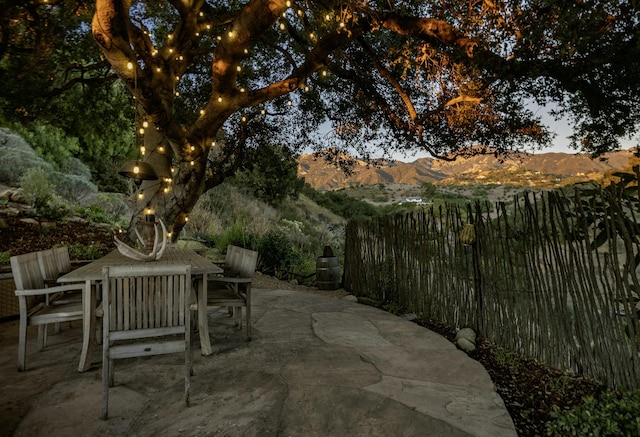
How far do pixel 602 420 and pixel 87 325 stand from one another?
349 centimetres

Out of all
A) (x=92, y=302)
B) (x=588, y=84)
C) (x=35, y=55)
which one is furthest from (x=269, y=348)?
(x=35, y=55)

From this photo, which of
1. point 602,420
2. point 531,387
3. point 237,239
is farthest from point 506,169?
point 602,420

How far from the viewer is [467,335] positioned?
3574 millimetres

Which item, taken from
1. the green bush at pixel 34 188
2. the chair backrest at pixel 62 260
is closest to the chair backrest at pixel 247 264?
the chair backrest at pixel 62 260

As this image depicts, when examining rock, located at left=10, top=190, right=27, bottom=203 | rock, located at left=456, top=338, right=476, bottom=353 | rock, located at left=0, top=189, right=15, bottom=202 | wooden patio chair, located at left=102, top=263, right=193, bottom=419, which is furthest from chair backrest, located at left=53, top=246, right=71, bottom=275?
rock, located at left=0, top=189, right=15, bottom=202

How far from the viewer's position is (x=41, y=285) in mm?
3100

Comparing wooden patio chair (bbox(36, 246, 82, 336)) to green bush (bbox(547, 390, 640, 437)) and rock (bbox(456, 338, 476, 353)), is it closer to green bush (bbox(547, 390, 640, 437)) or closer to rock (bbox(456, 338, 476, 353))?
rock (bbox(456, 338, 476, 353))

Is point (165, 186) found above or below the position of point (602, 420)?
above

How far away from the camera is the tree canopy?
3965mm

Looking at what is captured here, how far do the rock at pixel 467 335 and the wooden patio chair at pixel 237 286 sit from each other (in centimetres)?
215

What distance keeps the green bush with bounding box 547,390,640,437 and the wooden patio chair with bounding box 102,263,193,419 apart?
2215 millimetres

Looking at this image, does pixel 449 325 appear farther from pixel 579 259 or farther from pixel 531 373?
pixel 579 259

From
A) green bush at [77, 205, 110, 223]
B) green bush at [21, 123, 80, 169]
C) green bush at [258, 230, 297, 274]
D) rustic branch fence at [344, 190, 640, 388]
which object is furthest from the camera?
green bush at [21, 123, 80, 169]

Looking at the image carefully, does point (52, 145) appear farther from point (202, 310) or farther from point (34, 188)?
point (202, 310)
